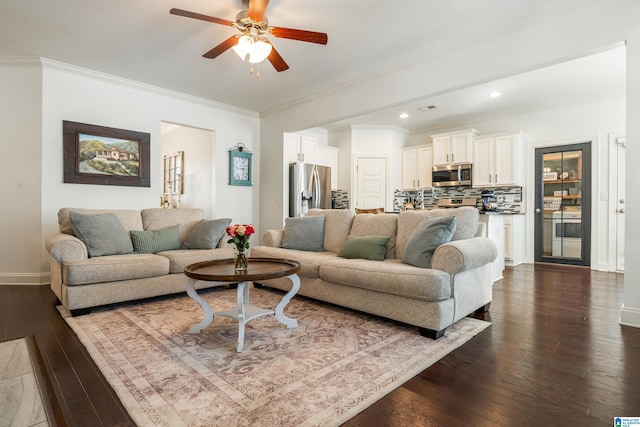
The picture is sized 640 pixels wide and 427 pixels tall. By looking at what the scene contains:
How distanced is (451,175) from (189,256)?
502 cm

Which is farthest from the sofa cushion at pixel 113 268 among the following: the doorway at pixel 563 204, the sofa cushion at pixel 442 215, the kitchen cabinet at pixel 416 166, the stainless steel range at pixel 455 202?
the doorway at pixel 563 204

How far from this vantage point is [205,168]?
5926 mm

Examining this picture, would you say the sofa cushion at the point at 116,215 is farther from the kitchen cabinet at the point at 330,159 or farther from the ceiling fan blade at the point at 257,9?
the kitchen cabinet at the point at 330,159

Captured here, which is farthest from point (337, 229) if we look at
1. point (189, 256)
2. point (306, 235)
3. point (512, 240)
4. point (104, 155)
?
point (512, 240)

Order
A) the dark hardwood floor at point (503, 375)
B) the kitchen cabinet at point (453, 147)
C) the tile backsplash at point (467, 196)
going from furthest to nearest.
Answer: the kitchen cabinet at point (453, 147) → the tile backsplash at point (467, 196) → the dark hardwood floor at point (503, 375)

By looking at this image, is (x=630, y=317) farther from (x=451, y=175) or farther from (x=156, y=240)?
(x=156, y=240)

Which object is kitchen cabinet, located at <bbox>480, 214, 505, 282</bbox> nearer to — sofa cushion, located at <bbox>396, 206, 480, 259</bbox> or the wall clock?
sofa cushion, located at <bbox>396, 206, 480, 259</bbox>

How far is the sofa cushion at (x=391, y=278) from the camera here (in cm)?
230

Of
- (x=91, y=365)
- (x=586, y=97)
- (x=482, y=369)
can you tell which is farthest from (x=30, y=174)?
(x=586, y=97)

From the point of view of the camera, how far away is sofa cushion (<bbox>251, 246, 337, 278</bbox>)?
10.2ft

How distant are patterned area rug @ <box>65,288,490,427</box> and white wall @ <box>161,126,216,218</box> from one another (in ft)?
10.0

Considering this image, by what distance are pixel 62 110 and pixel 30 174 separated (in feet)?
2.81

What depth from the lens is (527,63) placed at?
9.86 ft

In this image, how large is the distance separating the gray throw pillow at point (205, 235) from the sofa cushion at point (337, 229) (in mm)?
1262
